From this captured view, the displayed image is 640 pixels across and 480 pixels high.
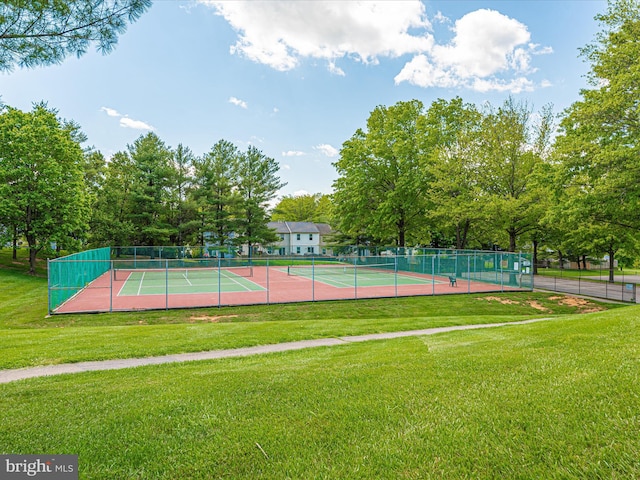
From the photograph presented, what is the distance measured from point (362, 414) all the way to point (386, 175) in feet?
115

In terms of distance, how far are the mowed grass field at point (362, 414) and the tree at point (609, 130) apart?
14450mm

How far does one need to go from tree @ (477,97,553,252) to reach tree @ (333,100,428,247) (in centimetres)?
637

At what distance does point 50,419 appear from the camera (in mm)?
A: 4145

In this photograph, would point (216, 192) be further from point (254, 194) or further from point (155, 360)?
point (155, 360)

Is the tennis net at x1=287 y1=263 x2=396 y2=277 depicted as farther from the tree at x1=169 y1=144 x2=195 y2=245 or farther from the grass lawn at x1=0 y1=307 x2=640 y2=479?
the grass lawn at x1=0 y1=307 x2=640 y2=479

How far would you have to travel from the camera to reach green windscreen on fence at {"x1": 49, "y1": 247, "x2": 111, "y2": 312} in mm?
15883

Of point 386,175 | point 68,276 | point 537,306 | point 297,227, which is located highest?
point 386,175

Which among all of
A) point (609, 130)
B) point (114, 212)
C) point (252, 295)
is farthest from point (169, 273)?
point (609, 130)

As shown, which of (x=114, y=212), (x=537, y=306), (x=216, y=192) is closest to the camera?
(x=537, y=306)

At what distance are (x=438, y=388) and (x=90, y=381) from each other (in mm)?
5290

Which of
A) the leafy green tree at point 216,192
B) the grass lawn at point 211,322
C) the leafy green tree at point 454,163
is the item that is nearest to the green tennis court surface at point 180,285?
the grass lawn at point 211,322

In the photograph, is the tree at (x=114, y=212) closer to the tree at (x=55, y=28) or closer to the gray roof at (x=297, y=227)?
the gray roof at (x=297, y=227)

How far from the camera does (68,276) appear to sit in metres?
18.8

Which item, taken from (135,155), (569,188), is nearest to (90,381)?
(569,188)
